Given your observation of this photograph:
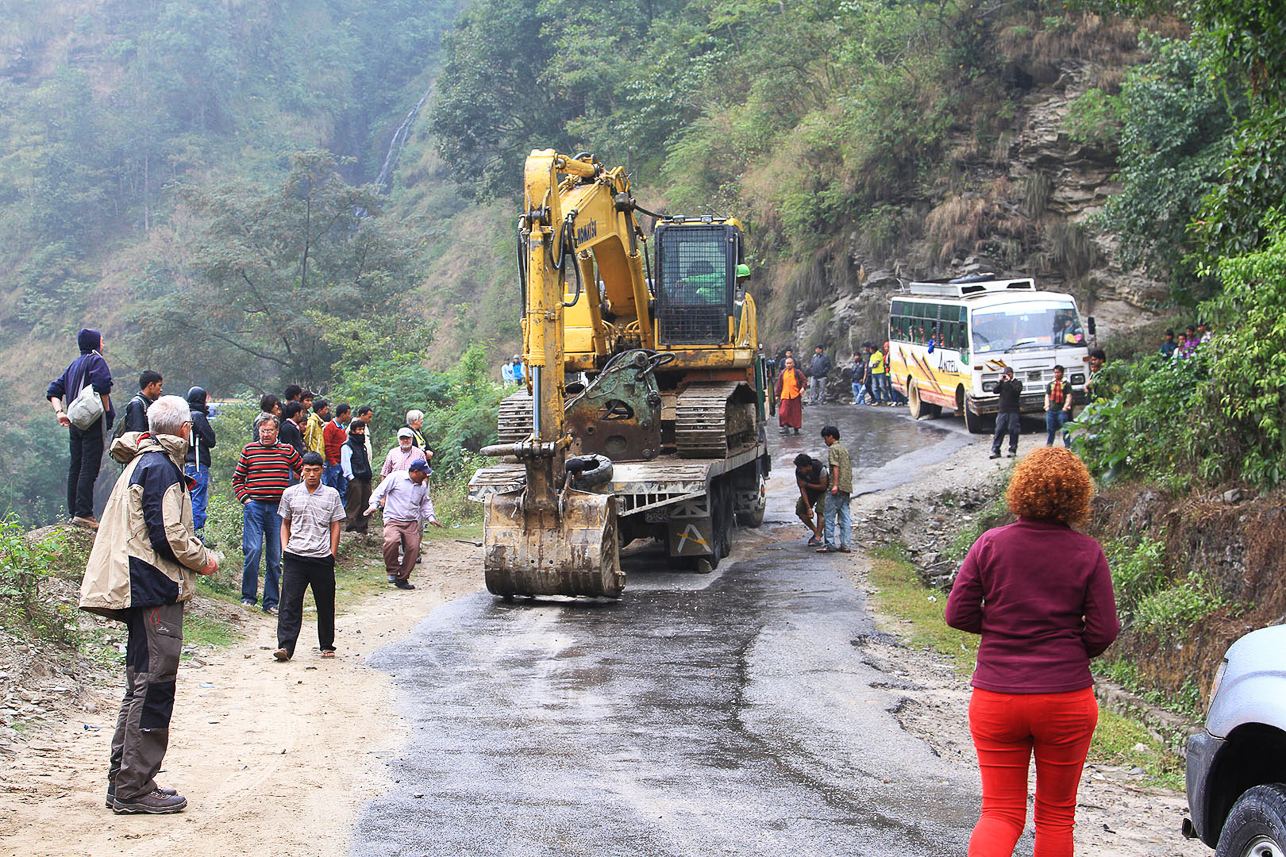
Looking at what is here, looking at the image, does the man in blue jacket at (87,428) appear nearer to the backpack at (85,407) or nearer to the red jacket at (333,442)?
the backpack at (85,407)

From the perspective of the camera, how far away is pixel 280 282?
1671 inches

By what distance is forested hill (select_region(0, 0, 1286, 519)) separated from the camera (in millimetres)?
24656

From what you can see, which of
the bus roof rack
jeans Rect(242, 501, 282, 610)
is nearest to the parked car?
jeans Rect(242, 501, 282, 610)

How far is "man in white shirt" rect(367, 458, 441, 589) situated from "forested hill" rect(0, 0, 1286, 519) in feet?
30.1

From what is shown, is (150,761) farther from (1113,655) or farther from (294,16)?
(294,16)

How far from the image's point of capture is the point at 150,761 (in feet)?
19.5

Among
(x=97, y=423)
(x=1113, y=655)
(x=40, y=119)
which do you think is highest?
(x=40, y=119)

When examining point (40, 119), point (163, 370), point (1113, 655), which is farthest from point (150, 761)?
point (40, 119)

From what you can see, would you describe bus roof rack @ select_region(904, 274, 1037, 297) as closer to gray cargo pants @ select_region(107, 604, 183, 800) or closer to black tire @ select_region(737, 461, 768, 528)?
black tire @ select_region(737, 461, 768, 528)

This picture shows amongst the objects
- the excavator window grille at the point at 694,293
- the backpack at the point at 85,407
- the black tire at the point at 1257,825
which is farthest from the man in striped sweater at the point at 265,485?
the black tire at the point at 1257,825

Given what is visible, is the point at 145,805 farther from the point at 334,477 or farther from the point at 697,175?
the point at 697,175

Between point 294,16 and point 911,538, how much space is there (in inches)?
3146

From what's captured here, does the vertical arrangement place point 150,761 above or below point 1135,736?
above

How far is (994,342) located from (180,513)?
2084 centimetres
